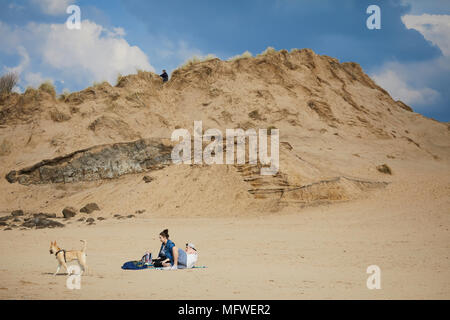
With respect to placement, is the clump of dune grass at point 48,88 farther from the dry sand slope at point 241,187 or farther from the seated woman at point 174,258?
the seated woman at point 174,258

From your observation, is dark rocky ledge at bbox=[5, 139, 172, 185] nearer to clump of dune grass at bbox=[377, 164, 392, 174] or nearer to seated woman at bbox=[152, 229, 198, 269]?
clump of dune grass at bbox=[377, 164, 392, 174]

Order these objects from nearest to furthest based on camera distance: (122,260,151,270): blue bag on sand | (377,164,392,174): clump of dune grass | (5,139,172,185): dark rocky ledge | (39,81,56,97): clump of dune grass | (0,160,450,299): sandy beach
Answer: (0,160,450,299): sandy beach < (122,260,151,270): blue bag on sand < (377,164,392,174): clump of dune grass < (5,139,172,185): dark rocky ledge < (39,81,56,97): clump of dune grass

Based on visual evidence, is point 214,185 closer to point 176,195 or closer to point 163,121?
point 176,195

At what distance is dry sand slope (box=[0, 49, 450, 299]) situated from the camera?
19.6ft

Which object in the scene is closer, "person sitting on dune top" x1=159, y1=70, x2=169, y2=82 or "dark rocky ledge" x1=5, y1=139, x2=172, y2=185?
"dark rocky ledge" x1=5, y1=139, x2=172, y2=185

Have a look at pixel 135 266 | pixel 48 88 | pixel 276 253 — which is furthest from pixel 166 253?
pixel 48 88

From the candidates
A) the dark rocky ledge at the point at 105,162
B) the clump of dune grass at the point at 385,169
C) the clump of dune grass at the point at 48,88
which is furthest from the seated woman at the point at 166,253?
the clump of dune grass at the point at 48,88

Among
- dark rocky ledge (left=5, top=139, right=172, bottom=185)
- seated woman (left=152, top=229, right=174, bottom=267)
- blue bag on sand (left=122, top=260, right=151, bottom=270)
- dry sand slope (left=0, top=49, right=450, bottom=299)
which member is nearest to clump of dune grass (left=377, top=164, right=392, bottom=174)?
dry sand slope (left=0, top=49, right=450, bottom=299)

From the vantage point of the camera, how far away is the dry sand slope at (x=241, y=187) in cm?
598

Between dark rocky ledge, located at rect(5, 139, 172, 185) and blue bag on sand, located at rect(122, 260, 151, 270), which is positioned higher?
dark rocky ledge, located at rect(5, 139, 172, 185)

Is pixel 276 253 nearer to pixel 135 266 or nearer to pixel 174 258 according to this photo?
pixel 174 258

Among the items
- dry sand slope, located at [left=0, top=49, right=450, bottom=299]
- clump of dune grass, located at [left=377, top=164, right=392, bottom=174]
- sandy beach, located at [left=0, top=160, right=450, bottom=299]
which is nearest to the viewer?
sandy beach, located at [left=0, top=160, right=450, bottom=299]

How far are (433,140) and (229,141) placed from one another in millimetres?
18946
